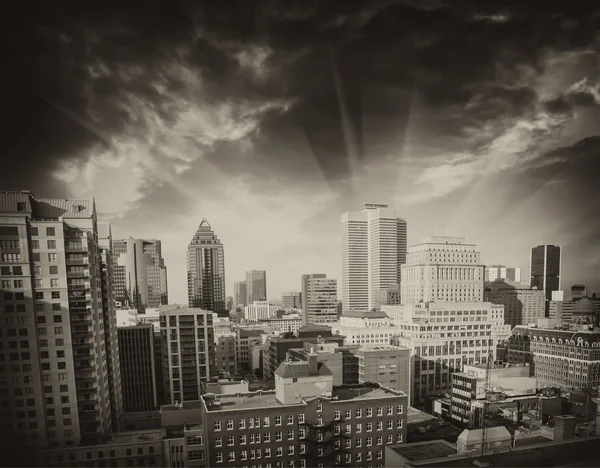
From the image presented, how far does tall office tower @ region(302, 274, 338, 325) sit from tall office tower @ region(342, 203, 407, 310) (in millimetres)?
2330

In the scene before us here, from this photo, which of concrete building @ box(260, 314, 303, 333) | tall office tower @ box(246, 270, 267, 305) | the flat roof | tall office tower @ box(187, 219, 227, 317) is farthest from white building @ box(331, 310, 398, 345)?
the flat roof

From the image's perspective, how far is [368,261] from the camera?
3662 centimetres

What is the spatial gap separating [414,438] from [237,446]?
6227 mm

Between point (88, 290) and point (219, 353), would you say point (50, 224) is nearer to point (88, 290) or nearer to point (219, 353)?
point (88, 290)

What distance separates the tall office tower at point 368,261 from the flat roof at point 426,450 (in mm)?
27326

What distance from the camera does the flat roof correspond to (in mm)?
5781

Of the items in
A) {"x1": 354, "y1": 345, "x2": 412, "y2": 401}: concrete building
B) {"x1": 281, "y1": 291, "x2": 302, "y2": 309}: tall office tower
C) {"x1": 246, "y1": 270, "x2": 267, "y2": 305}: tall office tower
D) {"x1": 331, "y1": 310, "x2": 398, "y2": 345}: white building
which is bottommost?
{"x1": 354, "y1": 345, "x2": 412, "y2": 401}: concrete building

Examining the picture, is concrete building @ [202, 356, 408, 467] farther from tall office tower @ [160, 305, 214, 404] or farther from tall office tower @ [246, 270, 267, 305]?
tall office tower @ [160, 305, 214, 404]

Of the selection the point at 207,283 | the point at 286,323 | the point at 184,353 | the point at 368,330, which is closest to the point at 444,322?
the point at 368,330

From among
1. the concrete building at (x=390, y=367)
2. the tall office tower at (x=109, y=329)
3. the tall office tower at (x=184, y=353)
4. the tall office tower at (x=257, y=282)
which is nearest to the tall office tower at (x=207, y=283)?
the tall office tower at (x=257, y=282)

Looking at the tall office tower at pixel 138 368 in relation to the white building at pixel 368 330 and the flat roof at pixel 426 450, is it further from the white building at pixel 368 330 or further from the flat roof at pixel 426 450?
the flat roof at pixel 426 450

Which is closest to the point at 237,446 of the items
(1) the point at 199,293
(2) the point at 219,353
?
(2) the point at 219,353

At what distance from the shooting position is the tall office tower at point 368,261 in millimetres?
33969

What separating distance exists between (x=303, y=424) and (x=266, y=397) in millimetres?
1282
